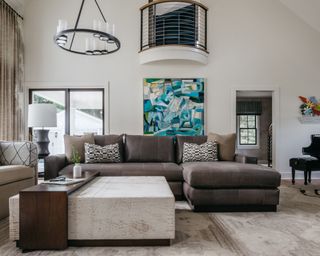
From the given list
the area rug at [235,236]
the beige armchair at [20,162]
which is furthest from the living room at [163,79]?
the area rug at [235,236]

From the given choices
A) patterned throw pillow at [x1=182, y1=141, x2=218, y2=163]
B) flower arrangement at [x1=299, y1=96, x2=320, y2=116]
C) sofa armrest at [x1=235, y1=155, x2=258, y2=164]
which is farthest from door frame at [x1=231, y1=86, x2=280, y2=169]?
sofa armrest at [x1=235, y1=155, x2=258, y2=164]

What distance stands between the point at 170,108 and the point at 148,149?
4.76 feet

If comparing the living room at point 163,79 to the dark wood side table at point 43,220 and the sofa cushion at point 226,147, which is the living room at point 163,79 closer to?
the sofa cushion at point 226,147

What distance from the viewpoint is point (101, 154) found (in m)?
4.12

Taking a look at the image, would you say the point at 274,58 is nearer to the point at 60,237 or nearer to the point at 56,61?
the point at 56,61

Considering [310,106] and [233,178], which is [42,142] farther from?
[310,106]

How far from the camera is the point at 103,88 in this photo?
5.70m

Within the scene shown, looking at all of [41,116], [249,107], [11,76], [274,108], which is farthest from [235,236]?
[249,107]

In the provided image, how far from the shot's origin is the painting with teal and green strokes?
5.63 meters

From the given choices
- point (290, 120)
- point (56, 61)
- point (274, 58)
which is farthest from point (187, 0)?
point (290, 120)

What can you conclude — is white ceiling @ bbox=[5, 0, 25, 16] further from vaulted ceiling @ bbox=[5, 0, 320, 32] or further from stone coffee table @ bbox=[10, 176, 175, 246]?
stone coffee table @ bbox=[10, 176, 175, 246]

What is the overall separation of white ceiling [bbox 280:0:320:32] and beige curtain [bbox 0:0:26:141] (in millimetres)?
5432

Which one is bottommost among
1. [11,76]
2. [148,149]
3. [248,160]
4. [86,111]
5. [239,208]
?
[239,208]

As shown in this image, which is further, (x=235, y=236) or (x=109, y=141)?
(x=109, y=141)
